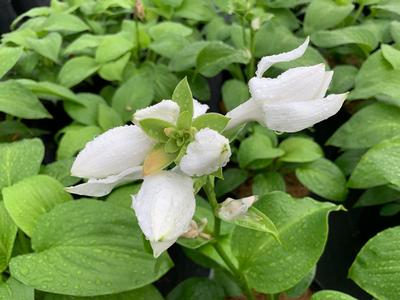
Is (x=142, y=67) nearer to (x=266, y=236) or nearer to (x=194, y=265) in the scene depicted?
(x=194, y=265)

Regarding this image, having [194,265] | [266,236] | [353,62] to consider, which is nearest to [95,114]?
[194,265]

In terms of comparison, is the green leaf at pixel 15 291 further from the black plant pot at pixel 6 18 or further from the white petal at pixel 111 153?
the black plant pot at pixel 6 18

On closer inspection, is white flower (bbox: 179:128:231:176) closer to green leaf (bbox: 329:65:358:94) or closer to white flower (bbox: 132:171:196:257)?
white flower (bbox: 132:171:196:257)

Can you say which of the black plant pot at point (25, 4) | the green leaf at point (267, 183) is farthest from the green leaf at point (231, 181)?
the black plant pot at point (25, 4)

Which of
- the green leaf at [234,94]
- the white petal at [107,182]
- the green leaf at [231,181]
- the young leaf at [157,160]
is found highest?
the young leaf at [157,160]

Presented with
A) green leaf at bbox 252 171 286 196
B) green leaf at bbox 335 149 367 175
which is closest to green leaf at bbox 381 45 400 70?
green leaf at bbox 335 149 367 175

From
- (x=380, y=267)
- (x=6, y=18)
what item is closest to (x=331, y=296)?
(x=380, y=267)
